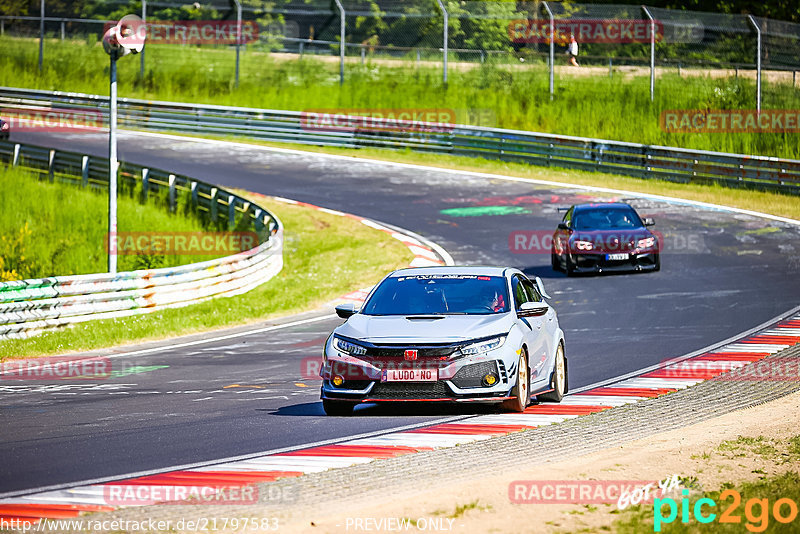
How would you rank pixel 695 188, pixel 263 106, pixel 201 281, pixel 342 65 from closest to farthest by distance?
pixel 201 281 → pixel 695 188 → pixel 342 65 → pixel 263 106

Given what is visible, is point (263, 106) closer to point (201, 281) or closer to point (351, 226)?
point (351, 226)

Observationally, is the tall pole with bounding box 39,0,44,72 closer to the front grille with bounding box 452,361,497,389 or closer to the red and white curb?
the red and white curb

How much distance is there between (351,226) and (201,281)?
8.93m

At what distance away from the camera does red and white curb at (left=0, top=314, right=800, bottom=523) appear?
8.05 m

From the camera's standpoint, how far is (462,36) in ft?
143

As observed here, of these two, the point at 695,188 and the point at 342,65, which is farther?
the point at 342,65

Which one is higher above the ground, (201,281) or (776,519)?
(776,519)

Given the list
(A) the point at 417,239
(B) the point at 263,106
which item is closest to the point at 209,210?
(A) the point at 417,239

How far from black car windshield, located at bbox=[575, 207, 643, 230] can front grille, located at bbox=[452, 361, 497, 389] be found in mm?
13679

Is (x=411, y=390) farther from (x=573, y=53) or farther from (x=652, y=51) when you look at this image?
(x=573, y=53)

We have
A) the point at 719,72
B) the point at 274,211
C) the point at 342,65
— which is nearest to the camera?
the point at 274,211

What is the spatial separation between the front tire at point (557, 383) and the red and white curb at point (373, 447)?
5.1 inches

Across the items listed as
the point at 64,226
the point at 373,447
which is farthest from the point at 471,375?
the point at 64,226

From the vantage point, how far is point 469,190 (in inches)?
1416
